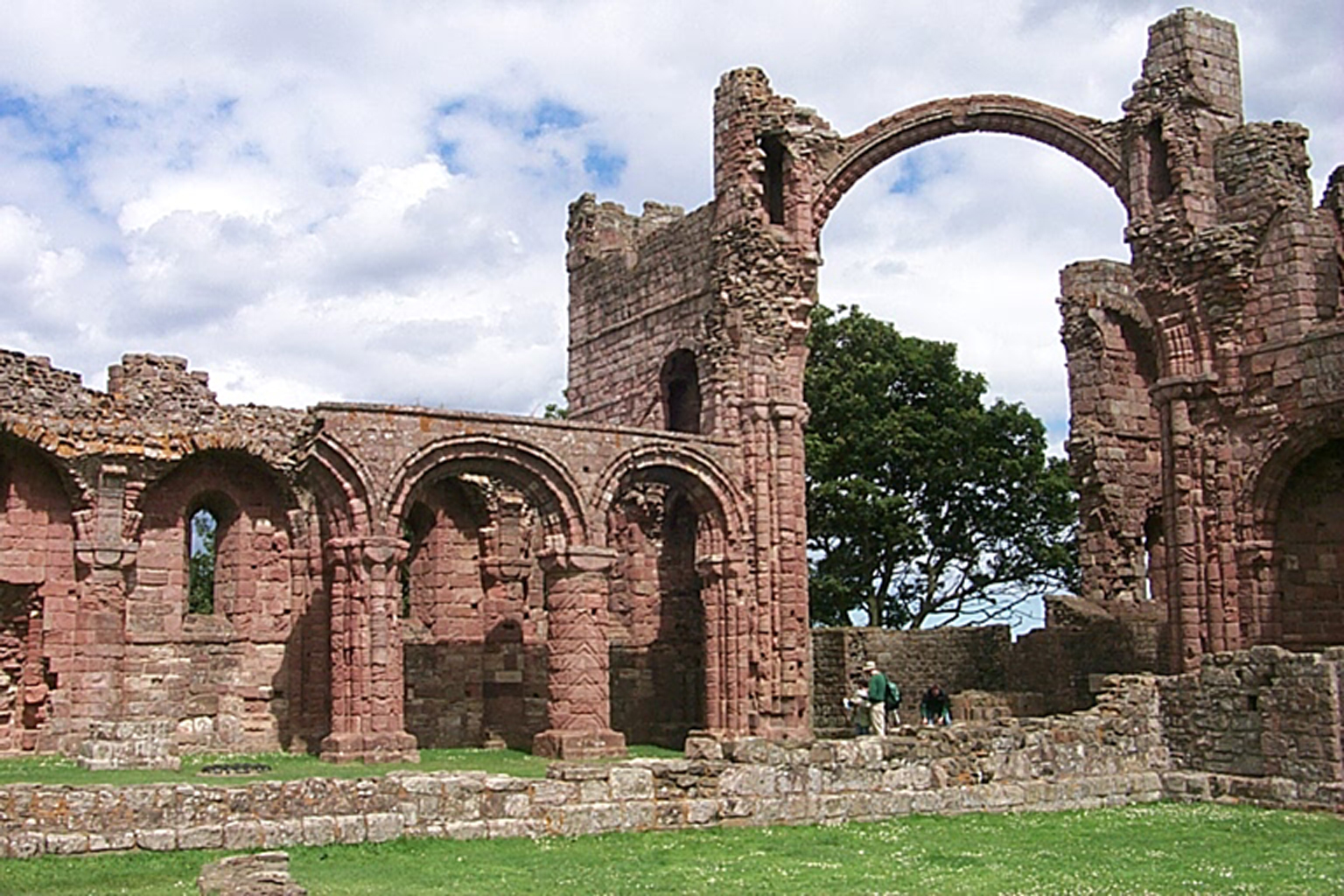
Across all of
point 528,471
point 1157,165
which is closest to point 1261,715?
point 1157,165

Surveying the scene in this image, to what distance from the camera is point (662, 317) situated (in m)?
26.7

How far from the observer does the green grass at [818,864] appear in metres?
10.9

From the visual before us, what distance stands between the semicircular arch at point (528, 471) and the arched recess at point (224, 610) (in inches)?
84.4

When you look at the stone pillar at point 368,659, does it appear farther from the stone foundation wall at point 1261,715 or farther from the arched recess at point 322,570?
the stone foundation wall at point 1261,715

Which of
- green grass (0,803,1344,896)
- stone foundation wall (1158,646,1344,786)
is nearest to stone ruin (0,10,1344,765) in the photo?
stone foundation wall (1158,646,1344,786)

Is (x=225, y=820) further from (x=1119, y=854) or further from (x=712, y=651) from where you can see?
(x=712, y=651)

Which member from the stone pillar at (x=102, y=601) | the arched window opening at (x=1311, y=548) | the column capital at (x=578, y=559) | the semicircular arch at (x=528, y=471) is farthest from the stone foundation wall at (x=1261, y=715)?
the stone pillar at (x=102, y=601)

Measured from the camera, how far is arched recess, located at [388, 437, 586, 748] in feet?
77.8

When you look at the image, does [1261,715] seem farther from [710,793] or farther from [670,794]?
[670,794]

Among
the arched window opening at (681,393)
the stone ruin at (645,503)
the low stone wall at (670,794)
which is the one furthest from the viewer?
the arched window opening at (681,393)

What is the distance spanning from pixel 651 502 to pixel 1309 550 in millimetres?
10139

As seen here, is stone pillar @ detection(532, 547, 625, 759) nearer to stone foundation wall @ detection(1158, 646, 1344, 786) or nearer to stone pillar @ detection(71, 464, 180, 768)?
stone pillar @ detection(71, 464, 180, 768)

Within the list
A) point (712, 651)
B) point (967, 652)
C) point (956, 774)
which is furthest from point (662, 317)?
point (956, 774)

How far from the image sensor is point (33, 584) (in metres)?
Answer: 19.6
